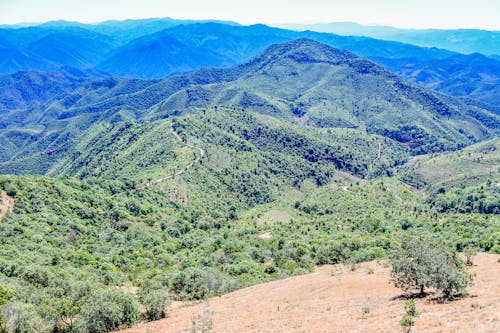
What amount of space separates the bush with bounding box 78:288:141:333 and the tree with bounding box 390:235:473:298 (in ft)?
Result: 97.4

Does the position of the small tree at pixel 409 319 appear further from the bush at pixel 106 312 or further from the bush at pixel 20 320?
the bush at pixel 20 320

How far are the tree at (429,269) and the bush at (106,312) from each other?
2967cm

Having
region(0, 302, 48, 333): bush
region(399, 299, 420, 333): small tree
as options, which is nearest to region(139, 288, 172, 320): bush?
region(0, 302, 48, 333): bush

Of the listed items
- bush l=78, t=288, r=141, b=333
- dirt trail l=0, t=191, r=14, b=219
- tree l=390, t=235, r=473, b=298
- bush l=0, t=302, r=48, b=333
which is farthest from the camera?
dirt trail l=0, t=191, r=14, b=219

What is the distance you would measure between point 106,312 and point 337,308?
2457cm

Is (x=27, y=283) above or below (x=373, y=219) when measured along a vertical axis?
above

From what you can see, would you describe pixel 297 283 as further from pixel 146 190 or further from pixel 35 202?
pixel 146 190

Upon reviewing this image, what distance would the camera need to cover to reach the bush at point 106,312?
42875 millimetres

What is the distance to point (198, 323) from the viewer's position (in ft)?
138

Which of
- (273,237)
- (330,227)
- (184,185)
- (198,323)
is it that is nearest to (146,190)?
(184,185)

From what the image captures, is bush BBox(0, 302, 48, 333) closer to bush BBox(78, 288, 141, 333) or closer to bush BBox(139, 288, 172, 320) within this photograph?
bush BBox(78, 288, 141, 333)

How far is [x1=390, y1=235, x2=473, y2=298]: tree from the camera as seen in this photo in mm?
37250

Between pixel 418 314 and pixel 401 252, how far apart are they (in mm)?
11816

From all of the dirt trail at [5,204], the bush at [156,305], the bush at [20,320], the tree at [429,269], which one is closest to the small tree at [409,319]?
the tree at [429,269]
